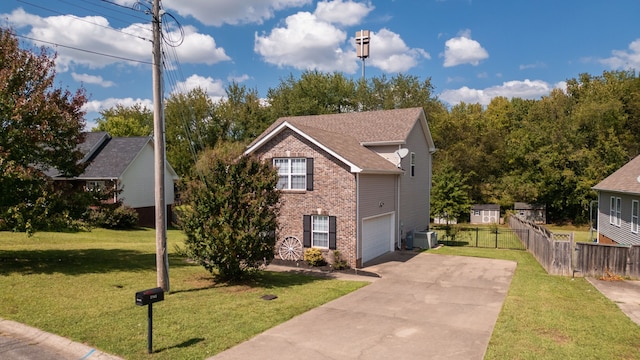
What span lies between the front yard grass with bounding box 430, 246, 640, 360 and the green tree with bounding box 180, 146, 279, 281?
7535mm

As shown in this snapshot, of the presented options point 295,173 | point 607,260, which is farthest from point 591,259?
point 295,173

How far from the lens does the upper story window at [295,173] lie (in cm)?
1888

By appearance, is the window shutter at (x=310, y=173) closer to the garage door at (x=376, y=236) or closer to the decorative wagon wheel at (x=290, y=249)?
the decorative wagon wheel at (x=290, y=249)

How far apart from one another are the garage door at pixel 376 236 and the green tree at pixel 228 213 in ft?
20.1

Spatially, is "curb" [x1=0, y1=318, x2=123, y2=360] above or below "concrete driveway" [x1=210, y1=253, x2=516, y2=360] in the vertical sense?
above

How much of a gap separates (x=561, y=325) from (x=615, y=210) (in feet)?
61.8

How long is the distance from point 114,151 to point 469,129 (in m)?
37.7

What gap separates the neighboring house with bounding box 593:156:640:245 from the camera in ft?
70.8

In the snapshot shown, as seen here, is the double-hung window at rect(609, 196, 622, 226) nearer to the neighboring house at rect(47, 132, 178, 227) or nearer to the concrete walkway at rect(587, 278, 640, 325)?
the concrete walkway at rect(587, 278, 640, 325)

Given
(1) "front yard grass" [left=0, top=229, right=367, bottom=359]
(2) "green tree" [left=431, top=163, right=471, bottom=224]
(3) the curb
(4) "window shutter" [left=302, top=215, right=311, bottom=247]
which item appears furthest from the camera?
(2) "green tree" [left=431, top=163, right=471, bottom=224]

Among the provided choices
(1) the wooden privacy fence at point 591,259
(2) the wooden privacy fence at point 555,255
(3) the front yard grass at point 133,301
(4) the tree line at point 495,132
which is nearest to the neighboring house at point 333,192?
(3) the front yard grass at point 133,301

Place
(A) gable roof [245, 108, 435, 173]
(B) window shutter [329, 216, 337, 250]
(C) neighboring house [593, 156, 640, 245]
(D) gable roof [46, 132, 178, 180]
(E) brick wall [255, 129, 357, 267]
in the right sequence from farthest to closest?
(D) gable roof [46, 132, 178, 180]
(C) neighboring house [593, 156, 640, 245]
(A) gable roof [245, 108, 435, 173]
(B) window shutter [329, 216, 337, 250]
(E) brick wall [255, 129, 357, 267]

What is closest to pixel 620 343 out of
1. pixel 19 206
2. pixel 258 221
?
pixel 258 221

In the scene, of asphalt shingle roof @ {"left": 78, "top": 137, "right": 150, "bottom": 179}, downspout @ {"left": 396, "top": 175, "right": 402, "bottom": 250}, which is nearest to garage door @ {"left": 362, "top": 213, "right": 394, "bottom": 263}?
downspout @ {"left": 396, "top": 175, "right": 402, "bottom": 250}
